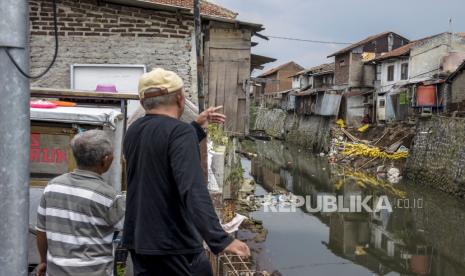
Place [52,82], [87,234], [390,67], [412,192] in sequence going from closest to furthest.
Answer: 1. [87,234]
2. [52,82]
3. [412,192]
4. [390,67]

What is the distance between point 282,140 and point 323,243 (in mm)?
31766

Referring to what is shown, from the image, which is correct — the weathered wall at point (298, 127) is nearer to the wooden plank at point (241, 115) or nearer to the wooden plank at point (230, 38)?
the wooden plank at point (241, 115)

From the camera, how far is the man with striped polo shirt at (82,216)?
2492 mm

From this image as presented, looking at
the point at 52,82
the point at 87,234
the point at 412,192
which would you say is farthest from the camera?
the point at 412,192

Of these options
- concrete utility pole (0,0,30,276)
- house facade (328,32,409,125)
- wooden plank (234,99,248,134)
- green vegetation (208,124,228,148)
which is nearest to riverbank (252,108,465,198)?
house facade (328,32,409,125)

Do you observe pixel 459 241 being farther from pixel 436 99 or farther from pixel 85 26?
pixel 436 99

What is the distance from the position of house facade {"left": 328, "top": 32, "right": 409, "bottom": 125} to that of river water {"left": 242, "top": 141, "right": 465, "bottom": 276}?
13.3 meters

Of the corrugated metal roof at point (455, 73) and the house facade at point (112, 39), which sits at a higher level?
the corrugated metal roof at point (455, 73)

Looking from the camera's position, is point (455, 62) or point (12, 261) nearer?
point (12, 261)

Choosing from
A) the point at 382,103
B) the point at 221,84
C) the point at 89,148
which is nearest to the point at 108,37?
the point at 221,84

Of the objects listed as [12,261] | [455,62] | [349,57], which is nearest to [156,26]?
[12,261]

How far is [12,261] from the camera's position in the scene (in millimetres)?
1660

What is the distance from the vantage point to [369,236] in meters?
12.0

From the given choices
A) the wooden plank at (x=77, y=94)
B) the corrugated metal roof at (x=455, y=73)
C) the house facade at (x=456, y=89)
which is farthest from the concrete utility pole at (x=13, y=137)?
the corrugated metal roof at (x=455, y=73)
